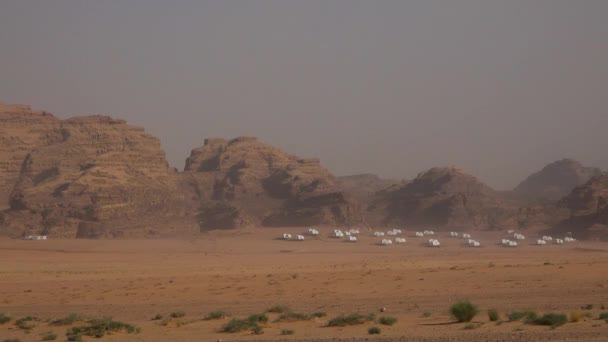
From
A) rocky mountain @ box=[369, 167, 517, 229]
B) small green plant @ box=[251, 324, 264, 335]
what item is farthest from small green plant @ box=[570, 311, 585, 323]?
rocky mountain @ box=[369, 167, 517, 229]

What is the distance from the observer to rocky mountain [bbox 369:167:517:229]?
329 feet

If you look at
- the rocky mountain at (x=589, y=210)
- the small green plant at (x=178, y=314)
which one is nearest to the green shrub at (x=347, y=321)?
the small green plant at (x=178, y=314)

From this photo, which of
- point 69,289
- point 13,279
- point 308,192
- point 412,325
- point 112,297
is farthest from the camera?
point 308,192

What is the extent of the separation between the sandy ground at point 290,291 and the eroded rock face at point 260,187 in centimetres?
2819

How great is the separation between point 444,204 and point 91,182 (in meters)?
42.1

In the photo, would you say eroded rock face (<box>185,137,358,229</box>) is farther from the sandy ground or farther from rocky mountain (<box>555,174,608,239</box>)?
the sandy ground

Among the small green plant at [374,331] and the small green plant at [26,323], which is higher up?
the small green plant at [26,323]

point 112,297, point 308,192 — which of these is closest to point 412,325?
point 112,297

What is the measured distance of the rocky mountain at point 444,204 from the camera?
100375mm

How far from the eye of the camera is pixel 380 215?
108m

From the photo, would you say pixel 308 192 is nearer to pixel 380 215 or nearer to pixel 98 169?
pixel 380 215

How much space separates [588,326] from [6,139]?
293 feet

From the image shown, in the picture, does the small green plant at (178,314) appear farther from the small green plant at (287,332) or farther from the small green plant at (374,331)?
the small green plant at (374,331)

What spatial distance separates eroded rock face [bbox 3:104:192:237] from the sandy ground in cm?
1748
